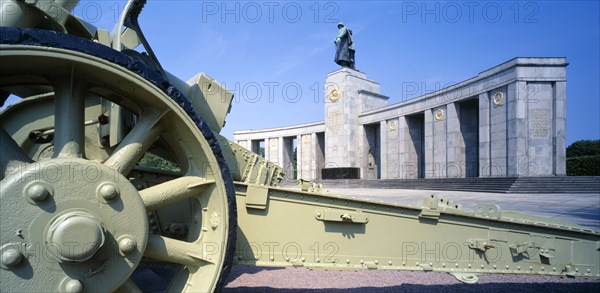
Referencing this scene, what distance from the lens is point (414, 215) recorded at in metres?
2.37

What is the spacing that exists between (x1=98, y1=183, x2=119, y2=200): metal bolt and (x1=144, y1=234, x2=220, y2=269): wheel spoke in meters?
0.37

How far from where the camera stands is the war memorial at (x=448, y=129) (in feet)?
59.6

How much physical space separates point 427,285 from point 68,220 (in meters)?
3.27

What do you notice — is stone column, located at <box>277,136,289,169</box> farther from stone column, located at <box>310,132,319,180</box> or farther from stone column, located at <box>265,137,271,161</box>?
stone column, located at <box>310,132,319,180</box>

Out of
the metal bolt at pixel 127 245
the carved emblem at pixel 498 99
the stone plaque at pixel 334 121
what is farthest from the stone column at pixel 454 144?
the metal bolt at pixel 127 245

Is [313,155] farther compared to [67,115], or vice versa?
[313,155]

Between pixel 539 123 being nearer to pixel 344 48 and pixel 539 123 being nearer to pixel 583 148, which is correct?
pixel 344 48

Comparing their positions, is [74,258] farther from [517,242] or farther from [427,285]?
[427,285]

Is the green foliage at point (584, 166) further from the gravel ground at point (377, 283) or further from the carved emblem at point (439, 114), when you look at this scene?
the gravel ground at point (377, 283)

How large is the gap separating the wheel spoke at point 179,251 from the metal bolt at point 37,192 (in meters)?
0.53

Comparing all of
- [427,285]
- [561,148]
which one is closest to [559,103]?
[561,148]

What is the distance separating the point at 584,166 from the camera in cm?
2559

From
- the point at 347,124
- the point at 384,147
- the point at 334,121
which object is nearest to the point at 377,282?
the point at 384,147

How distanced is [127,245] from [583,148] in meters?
54.7
